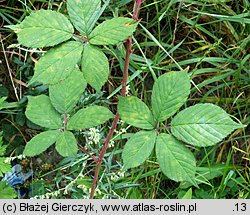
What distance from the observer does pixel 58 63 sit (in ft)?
2.52

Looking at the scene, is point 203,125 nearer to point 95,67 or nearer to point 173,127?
point 173,127

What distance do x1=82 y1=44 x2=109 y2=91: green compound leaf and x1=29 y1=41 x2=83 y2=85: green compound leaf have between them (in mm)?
14

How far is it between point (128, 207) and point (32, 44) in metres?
0.47

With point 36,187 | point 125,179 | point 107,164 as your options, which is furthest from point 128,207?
point 36,187

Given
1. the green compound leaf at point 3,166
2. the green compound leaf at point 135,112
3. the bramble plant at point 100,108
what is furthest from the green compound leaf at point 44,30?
the green compound leaf at point 3,166

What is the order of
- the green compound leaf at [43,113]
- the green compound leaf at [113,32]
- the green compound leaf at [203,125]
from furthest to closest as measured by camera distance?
the green compound leaf at [43,113] → the green compound leaf at [203,125] → the green compound leaf at [113,32]

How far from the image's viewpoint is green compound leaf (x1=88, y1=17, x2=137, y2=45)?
2.47 ft

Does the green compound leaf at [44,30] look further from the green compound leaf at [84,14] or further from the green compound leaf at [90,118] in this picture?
the green compound leaf at [90,118]

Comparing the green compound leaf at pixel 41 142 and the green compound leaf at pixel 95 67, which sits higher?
the green compound leaf at pixel 95 67

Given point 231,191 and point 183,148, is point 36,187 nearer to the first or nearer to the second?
point 231,191

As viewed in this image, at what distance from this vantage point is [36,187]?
1793mm

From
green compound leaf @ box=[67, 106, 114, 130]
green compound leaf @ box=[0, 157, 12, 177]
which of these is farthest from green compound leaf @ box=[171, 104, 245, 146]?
green compound leaf @ box=[0, 157, 12, 177]

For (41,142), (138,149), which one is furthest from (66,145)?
(138,149)

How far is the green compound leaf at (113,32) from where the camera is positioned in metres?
0.75
